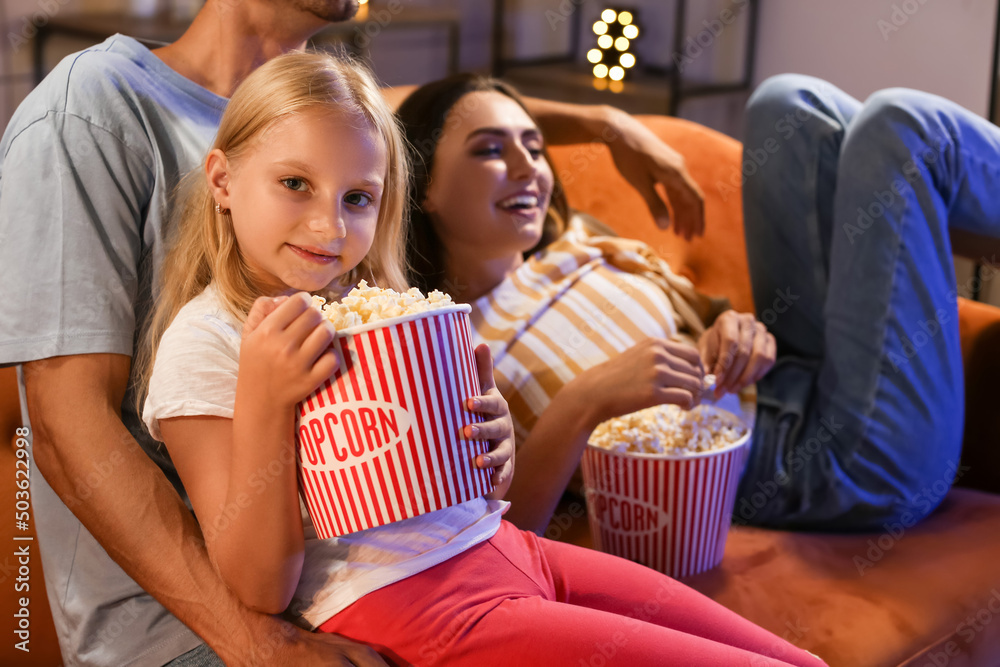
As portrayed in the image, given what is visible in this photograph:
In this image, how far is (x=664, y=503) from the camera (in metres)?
1.22

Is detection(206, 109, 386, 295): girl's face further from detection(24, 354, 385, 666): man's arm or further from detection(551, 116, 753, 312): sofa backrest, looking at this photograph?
detection(551, 116, 753, 312): sofa backrest

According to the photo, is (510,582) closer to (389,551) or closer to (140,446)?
(389,551)

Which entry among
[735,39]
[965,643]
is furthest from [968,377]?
[735,39]

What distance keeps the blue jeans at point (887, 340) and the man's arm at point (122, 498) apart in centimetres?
92

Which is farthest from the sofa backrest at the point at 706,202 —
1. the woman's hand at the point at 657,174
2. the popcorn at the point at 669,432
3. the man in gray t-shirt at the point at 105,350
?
the man in gray t-shirt at the point at 105,350

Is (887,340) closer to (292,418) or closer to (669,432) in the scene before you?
(669,432)

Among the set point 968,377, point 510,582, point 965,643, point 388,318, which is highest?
point 388,318

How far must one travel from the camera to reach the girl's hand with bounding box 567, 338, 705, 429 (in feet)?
3.77

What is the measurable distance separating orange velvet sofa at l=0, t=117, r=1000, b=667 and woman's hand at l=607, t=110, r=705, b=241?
1.75 ft

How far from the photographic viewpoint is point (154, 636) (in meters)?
0.95

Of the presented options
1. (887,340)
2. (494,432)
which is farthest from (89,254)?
(887,340)

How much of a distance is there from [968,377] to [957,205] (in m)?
0.35

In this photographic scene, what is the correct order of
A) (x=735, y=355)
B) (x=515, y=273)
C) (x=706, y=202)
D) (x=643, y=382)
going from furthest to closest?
1. (x=706, y=202)
2. (x=515, y=273)
3. (x=735, y=355)
4. (x=643, y=382)

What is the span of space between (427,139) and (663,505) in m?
0.71
